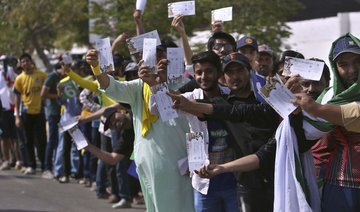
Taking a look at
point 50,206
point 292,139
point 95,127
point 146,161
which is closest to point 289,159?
point 292,139

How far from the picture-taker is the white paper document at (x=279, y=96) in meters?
3.58

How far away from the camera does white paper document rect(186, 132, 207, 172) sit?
13.8ft

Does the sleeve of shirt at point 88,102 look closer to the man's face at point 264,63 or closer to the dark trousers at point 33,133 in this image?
the dark trousers at point 33,133

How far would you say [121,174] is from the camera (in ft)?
27.2

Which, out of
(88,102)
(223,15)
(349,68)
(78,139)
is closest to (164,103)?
(349,68)

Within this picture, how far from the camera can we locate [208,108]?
4.13 meters

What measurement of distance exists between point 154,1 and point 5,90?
4.53m

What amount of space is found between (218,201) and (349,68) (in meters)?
1.59

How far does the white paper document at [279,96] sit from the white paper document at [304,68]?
0.12 m

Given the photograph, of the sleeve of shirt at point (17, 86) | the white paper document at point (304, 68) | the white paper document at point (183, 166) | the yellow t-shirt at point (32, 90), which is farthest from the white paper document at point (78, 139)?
the sleeve of shirt at point (17, 86)

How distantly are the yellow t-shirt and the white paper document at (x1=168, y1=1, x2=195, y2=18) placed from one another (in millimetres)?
6214

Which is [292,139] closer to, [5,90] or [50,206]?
[50,206]

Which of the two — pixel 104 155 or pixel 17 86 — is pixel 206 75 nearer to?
pixel 104 155

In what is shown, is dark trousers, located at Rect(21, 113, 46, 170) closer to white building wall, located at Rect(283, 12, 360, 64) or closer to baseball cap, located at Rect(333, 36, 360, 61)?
white building wall, located at Rect(283, 12, 360, 64)
